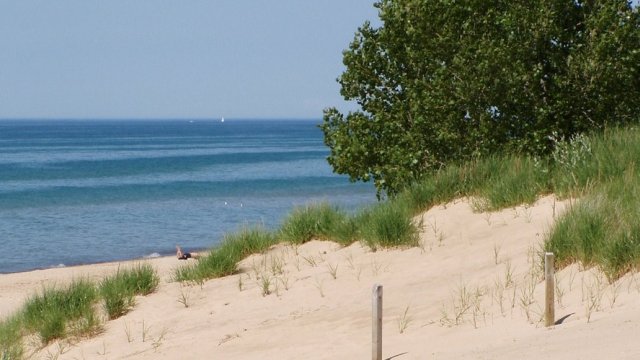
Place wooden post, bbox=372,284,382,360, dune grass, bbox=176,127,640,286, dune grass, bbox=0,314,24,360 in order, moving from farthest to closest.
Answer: dune grass, bbox=0,314,24,360 → dune grass, bbox=176,127,640,286 → wooden post, bbox=372,284,382,360

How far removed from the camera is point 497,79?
15.8 meters

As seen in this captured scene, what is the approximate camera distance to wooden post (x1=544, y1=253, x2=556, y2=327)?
334 inches

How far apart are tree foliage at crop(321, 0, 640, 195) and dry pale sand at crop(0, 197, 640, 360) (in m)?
2.81

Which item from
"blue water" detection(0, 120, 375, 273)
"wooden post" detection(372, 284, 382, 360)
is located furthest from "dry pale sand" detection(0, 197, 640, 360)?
"blue water" detection(0, 120, 375, 273)

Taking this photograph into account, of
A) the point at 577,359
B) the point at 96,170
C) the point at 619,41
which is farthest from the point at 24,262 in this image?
the point at 96,170

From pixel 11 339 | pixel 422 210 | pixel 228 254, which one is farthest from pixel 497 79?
pixel 11 339

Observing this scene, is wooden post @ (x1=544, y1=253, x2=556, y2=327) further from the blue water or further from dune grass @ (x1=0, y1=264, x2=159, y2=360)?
the blue water

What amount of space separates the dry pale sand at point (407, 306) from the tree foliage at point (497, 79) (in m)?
2.81

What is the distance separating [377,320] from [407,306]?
2.16 m

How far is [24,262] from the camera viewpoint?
31.3 meters

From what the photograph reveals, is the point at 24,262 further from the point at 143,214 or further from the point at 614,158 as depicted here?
the point at 614,158

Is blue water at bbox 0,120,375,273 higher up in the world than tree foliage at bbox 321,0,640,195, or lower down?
lower down

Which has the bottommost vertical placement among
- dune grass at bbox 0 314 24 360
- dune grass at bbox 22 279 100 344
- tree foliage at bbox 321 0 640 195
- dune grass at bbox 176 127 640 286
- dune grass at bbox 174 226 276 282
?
dune grass at bbox 0 314 24 360

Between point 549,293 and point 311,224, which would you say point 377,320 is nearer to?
point 549,293
